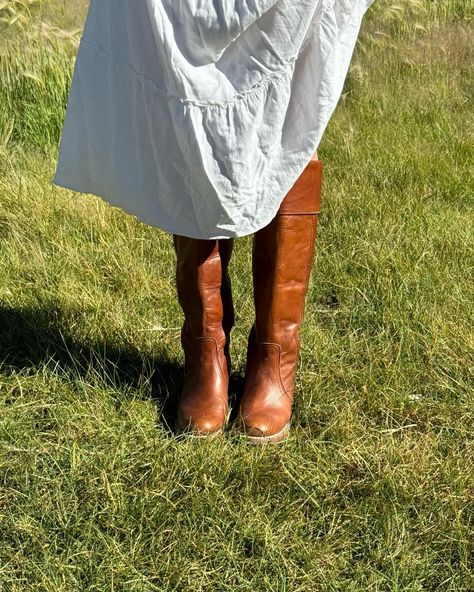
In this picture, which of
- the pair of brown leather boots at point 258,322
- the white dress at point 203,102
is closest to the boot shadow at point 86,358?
the pair of brown leather boots at point 258,322

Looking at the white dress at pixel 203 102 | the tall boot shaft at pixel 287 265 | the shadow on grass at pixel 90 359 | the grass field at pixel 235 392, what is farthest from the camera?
the shadow on grass at pixel 90 359

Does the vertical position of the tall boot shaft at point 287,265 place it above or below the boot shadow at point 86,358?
above

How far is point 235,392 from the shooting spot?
70.7 inches

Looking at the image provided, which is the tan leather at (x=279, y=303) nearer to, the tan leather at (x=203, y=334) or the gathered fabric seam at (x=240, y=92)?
the tan leather at (x=203, y=334)

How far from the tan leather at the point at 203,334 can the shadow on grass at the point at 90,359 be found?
0.09 meters

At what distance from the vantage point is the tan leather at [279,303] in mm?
1520

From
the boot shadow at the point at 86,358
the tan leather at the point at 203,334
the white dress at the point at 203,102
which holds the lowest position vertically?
the boot shadow at the point at 86,358

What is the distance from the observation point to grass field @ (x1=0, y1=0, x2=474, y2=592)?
1.32 m

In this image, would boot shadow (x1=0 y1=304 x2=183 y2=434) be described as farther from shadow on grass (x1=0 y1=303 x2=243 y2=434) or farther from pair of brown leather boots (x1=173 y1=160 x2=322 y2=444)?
pair of brown leather boots (x1=173 y1=160 x2=322 y2=444)

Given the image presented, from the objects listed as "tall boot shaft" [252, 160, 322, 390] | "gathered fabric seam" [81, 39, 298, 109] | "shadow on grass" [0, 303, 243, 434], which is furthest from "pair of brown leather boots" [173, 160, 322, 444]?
"gathered fabric seam" [81, 39, 298, 109]

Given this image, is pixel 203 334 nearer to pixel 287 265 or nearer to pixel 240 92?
pixel 287 265

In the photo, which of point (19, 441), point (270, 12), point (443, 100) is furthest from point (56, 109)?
point (270, 12)

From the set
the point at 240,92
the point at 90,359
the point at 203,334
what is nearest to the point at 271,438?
the point at 203,334

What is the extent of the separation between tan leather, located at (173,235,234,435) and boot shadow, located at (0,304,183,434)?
10 centimetres
